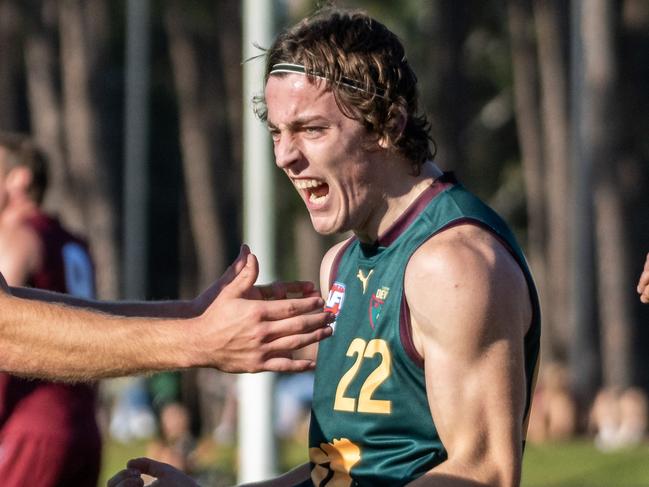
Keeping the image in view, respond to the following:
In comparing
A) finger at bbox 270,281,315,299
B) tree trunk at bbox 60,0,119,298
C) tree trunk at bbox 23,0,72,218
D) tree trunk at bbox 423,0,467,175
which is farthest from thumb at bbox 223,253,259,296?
tree trunk at bbox 60,0,119,298

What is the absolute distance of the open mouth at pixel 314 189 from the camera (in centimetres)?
452

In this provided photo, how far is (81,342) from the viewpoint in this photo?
417 centimetres

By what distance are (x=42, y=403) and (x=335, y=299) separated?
3.06 meters

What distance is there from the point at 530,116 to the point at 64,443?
28.2 m

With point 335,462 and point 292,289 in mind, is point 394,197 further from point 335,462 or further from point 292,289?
point 335,462

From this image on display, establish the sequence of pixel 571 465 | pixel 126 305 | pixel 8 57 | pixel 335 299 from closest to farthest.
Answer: pixel 335 299 → pixel 126 305 → pixel 571 465 → pixel 8 57

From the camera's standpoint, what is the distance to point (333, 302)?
4598mm

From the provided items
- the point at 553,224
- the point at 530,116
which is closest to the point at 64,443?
the point at 553,224

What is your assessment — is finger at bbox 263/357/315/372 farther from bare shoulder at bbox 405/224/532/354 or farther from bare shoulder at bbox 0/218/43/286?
bare shoulder at bbox 0/218/43/286

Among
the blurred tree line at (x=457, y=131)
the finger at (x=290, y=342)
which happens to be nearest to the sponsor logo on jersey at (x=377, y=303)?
the finger at (x=290, y=342)

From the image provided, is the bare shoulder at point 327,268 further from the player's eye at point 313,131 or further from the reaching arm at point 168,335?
the player's eye at point 313,131

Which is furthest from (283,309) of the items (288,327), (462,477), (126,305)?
(126,305)

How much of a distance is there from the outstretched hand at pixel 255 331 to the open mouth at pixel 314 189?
25.1 inches

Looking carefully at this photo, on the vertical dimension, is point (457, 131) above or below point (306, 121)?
above
